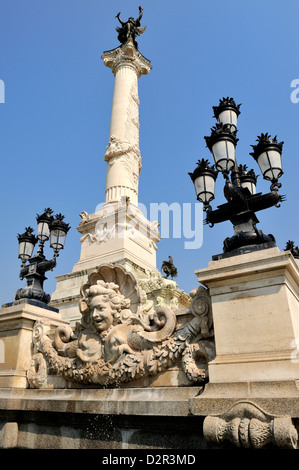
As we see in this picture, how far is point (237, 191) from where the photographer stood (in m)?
5.37

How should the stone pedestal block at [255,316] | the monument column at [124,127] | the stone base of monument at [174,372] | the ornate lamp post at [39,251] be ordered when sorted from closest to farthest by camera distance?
the stone base of monument at [174,372] → the stone pedestal block at [255,316] → the ornate lamp post at [39,251] → the monument column at [124,127]

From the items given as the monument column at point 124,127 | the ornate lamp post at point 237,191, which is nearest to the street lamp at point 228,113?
the ornate lamp post at point 237,191

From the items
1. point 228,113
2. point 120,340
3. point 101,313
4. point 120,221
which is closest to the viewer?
point 120,340

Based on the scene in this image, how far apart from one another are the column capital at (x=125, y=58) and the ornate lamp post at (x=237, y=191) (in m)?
20.7

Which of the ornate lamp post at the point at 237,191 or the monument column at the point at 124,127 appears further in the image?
the monument column at the point at 124,127

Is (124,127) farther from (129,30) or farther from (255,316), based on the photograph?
(255,316)

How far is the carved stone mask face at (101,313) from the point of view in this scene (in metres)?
5.93

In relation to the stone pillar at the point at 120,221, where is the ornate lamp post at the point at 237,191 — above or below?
below

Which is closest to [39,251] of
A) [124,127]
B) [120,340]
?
[120,340]

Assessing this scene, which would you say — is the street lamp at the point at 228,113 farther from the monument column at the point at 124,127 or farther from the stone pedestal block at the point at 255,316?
the monument column at the point at 124,127

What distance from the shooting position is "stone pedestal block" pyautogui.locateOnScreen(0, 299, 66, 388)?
684cm

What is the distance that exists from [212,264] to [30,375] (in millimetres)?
4627

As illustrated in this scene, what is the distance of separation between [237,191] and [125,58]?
871 inches
